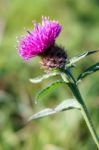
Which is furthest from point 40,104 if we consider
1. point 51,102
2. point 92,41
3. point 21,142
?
point 92,41

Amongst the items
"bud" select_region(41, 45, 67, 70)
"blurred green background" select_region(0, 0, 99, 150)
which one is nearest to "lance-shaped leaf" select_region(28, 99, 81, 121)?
"bud" select_region(41, 45, 67, 70)

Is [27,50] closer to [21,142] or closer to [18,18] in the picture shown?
[21,142]

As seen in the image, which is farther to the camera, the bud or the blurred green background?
the blurred green background

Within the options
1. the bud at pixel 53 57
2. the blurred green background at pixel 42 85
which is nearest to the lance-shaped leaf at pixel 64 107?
the bud at pixel 53 57

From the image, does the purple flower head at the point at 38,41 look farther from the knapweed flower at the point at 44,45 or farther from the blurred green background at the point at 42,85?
the blurred green background at the point at 42,85

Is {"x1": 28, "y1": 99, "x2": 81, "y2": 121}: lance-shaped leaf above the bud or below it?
below

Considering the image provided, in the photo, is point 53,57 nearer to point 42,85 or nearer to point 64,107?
point 64,107

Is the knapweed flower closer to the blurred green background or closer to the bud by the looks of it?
the bud
